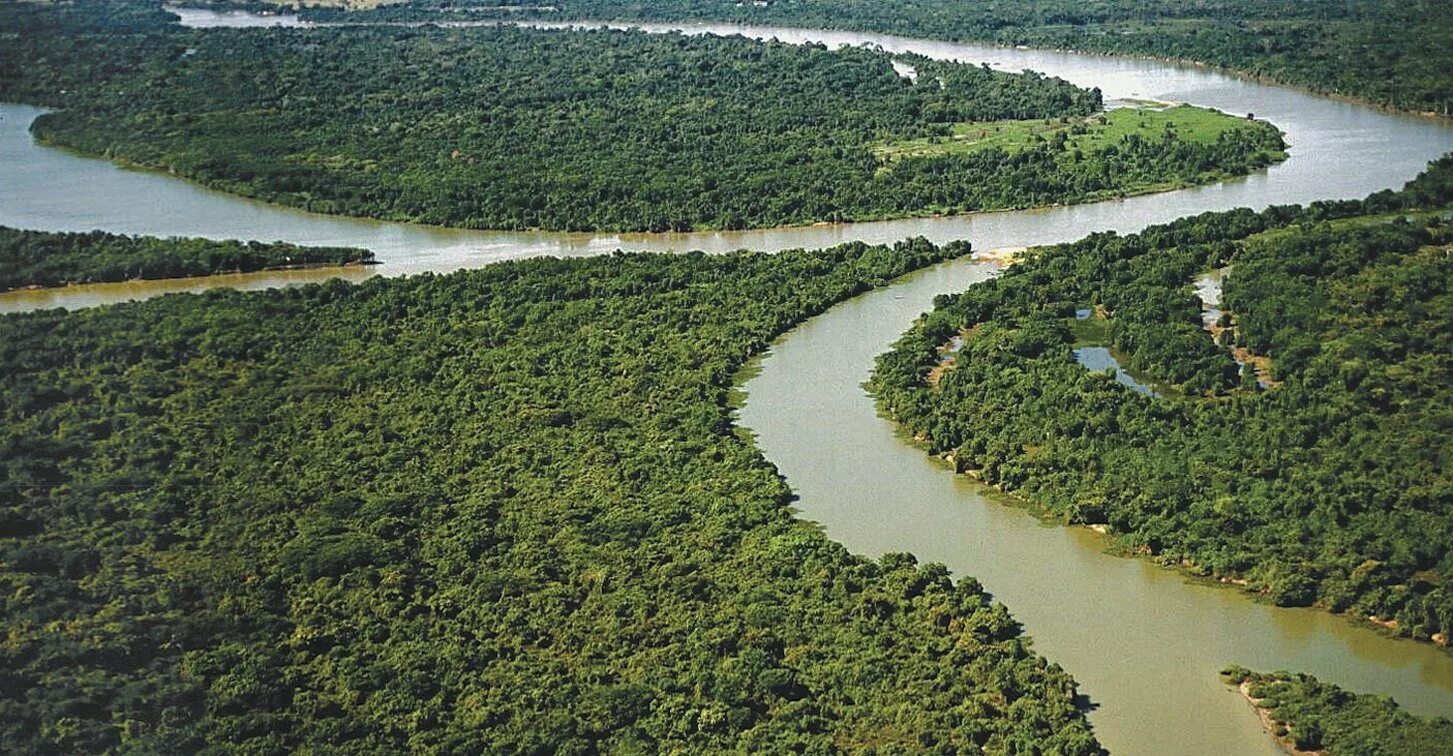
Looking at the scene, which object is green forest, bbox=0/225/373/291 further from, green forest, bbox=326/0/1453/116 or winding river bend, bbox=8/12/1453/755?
green forest, bbox=326/0/1453/116

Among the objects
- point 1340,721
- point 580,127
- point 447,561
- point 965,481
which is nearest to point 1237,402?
point 965,481

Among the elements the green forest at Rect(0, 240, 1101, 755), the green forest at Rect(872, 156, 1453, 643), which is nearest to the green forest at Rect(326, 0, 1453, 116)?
the green forest at Rect(872, 156, 1453, 643)

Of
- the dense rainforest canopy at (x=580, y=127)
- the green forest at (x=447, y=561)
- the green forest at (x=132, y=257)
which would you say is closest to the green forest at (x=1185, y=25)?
the dense rainforest canopy at (x=580, y=127)

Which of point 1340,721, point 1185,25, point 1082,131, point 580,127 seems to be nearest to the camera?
point 1340,721

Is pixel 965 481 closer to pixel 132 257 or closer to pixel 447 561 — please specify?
pixel 447 561

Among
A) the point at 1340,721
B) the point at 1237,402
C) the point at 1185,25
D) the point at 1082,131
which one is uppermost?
the point at 1185,25

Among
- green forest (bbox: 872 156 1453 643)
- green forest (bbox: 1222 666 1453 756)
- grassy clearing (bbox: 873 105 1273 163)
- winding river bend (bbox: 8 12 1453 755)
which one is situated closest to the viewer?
green forest (bbox: 1222 666 1453 756)
